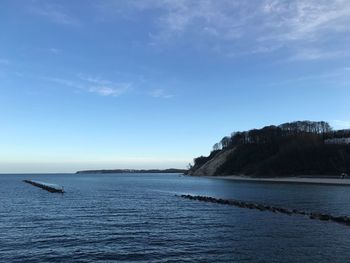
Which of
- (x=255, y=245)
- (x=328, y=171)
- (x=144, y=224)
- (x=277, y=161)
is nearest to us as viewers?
(x=255, y=245)

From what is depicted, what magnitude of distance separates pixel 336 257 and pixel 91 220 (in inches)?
988

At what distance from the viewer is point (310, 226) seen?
3422 centimetres

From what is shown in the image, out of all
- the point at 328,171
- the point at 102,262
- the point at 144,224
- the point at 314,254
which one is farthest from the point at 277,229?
the point at 328,171

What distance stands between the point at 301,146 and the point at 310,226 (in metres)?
155

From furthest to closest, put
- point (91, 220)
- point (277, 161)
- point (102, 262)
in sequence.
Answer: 1. point (277, 161)
2. point (91, 220)
3. point (102, 262)

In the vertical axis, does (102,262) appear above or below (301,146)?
below

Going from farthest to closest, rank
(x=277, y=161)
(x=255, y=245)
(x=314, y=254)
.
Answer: (x=277, y=161)
(x=255, y=245)
(x=314, y=254)

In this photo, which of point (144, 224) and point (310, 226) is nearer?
point (310, 226)

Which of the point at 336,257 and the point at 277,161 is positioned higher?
the point at 277,161

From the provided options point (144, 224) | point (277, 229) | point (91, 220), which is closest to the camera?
point (277, 229)

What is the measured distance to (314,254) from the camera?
2317 centimetres

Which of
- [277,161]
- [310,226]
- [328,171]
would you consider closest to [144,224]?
[310,226]

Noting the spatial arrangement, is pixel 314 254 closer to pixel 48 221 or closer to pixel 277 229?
pixel 277 229

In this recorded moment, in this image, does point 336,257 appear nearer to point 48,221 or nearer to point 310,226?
point 310,226
